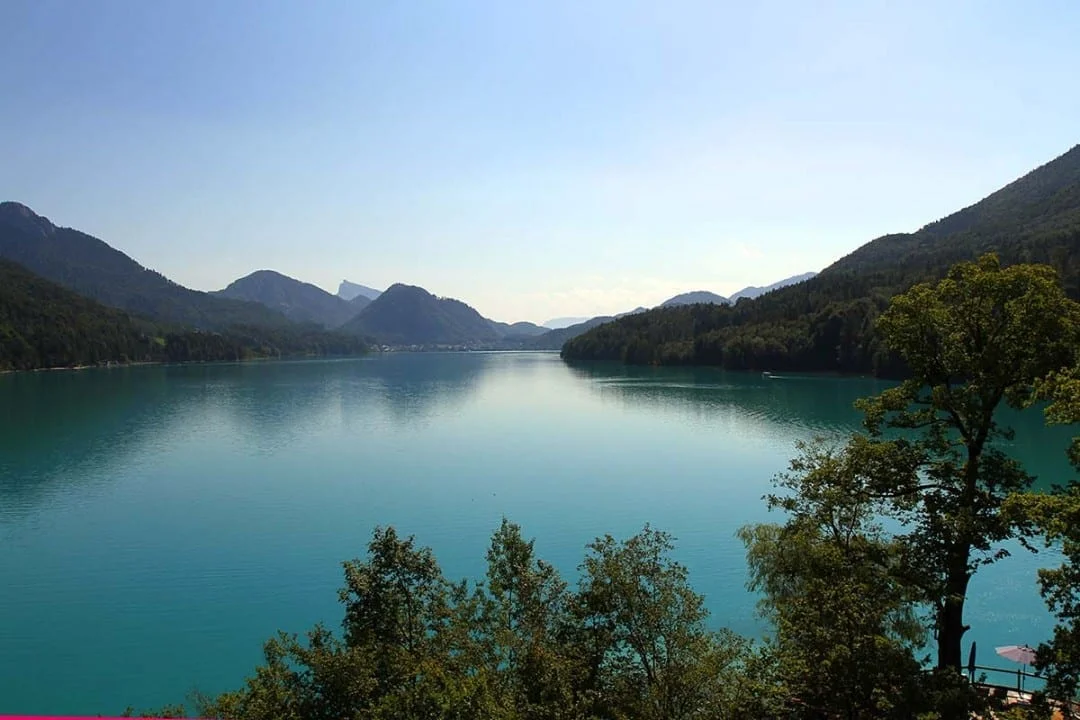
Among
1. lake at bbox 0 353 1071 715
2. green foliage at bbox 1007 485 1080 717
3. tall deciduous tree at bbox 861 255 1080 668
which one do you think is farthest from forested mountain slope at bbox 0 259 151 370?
green foliage at bbox 1007 485 1080 717

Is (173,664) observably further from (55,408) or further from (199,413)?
(55,408)

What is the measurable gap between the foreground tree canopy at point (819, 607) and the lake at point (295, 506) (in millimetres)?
8830

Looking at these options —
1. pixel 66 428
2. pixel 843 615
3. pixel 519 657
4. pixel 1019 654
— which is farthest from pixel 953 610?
pixel 66 428

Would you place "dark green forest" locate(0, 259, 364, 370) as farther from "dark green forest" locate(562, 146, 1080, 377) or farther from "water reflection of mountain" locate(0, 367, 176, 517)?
"dark green forest" locate(562, 146, 1080, 377)

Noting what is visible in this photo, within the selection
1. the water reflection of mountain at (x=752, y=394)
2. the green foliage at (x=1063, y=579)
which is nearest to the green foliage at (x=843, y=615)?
the green foliage at (x=1063, y=579)

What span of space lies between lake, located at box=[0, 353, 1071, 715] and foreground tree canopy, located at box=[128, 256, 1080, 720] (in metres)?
8.83

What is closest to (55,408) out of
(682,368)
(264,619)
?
(264,619)

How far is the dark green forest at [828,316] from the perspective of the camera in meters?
114

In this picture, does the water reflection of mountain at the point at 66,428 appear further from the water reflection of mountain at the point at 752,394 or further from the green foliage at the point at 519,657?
the water reflection of mountain at the point at 752,394

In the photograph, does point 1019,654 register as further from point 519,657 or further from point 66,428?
point 66,428

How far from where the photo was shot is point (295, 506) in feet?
128

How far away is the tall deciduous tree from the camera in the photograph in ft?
43.7

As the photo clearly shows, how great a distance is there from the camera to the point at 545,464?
51000mm

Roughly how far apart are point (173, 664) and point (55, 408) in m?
77.6
